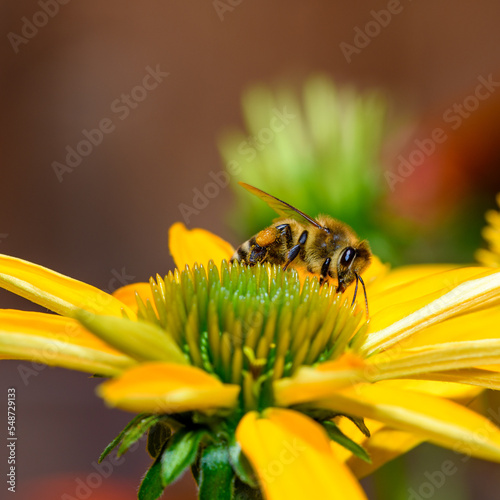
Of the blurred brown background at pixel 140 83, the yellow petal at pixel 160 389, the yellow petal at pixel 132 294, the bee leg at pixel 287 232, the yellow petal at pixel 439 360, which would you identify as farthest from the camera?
the blurred brown background at pixel 140 83

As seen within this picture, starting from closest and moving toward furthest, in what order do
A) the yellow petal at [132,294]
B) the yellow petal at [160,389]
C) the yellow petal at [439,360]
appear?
the yellow petal at [160,389] < the yellow petal at [439,360] < the yellow petal at [132,294]

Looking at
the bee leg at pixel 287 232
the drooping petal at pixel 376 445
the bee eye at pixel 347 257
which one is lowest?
the drooping petal at pixel 376 445

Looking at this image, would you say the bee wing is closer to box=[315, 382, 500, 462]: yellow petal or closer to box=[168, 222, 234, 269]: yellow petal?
box=[168, 222, 234, 269]: yellow petal

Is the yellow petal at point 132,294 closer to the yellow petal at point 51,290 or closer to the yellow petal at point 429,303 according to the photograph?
the yellow petal at point 51,290

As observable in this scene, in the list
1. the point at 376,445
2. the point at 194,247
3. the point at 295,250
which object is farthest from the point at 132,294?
the point at 376,445

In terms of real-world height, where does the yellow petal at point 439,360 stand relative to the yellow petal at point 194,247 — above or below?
below

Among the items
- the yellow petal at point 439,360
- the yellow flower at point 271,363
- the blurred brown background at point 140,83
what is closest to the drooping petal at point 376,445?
the yellow flower at point 271,363

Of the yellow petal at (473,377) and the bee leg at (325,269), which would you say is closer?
the yellow petal at (473,377)
